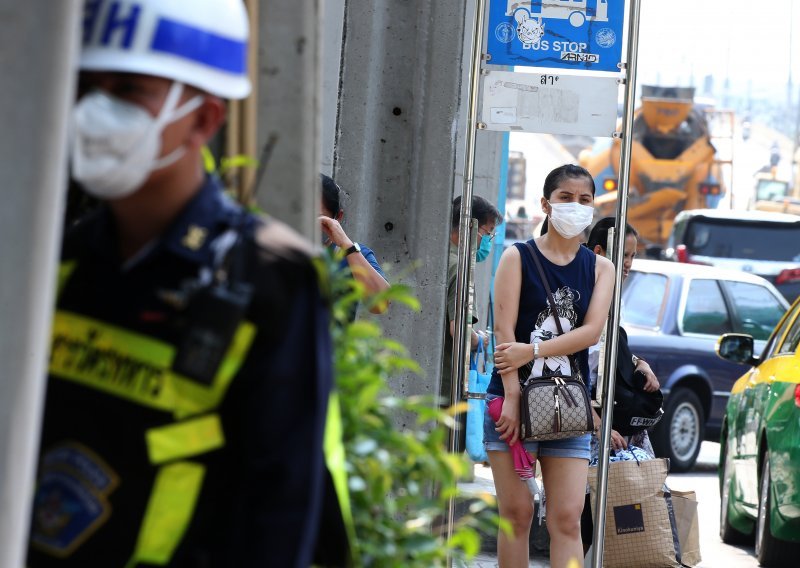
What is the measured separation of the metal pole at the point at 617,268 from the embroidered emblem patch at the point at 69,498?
4.34 metres

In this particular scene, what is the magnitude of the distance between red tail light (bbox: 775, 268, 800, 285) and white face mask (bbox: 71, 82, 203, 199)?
69.3 feet

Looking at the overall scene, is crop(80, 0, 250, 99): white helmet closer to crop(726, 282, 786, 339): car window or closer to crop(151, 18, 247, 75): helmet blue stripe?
crop(151, 18, 247, 75): helmet blue stripe

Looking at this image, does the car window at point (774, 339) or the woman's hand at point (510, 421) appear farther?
the car window at point (774, 339)

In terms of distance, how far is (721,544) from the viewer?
10.3 m

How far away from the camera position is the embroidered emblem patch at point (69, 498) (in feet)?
7.89

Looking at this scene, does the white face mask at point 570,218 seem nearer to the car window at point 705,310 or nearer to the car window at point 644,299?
the car window at point 644,299

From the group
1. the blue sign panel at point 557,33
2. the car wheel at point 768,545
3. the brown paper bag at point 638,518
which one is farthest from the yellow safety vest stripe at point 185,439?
the car wheel at point 768,545

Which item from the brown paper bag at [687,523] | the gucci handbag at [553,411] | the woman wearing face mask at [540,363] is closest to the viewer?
the gucci handbag at [553,411]

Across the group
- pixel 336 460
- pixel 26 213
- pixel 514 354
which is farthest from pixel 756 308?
pixel 26 213

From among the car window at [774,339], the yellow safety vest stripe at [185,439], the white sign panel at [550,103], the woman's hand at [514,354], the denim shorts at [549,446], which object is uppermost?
the white sign panel at [550,103]

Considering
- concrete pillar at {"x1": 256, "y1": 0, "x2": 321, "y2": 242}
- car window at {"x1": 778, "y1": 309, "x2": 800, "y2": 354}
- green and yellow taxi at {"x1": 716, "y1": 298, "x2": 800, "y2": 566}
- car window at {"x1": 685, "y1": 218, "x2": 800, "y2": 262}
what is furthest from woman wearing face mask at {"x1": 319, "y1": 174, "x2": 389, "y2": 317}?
car window at {"x1": 685, "y1": 218, "x2": 800, "y2": 262}

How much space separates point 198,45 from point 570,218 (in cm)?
421

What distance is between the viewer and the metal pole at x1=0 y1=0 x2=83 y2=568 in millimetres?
2166

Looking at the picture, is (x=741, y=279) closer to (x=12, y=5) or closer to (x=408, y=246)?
(x=408, y=246)
